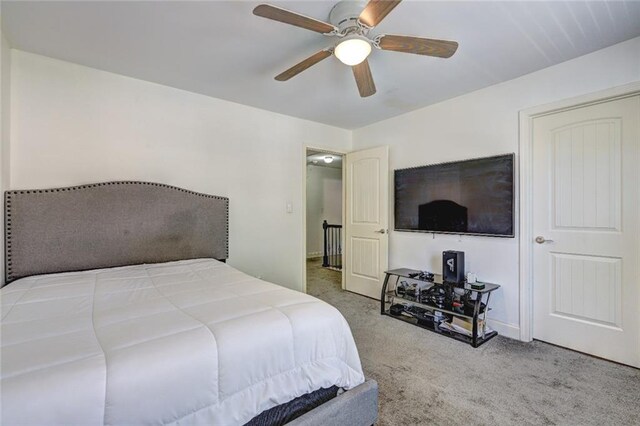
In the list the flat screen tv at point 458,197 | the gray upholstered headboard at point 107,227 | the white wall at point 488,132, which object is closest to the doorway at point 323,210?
the white wall at point 488,132

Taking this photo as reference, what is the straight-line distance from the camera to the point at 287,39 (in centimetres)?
217

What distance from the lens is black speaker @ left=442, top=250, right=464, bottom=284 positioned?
2949mm

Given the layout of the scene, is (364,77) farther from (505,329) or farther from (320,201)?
(320,201)

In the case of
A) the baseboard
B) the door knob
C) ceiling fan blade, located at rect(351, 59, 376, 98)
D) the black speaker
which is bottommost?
the baseboard

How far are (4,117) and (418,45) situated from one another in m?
2.90

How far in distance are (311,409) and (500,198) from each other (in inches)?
99.4

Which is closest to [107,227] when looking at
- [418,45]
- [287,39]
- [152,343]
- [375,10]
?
[152,343]

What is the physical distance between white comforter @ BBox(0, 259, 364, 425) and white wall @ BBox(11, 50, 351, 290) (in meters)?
1.29

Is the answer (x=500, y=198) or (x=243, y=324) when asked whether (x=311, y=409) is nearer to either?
(x=243, y=324)

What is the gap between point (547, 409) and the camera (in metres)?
1.77

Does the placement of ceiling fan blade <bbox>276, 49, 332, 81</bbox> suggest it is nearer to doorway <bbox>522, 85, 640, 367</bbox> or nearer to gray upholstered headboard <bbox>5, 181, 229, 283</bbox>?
gray upholstered headboard <bbox>5, 181, 229, 283</bbox>

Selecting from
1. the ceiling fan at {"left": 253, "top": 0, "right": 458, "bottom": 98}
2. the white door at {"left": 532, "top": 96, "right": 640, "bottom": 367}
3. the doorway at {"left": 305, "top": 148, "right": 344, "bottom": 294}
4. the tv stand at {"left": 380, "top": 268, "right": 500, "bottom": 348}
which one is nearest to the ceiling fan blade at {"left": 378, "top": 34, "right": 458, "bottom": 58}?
the ceiling fan at {"left": 253, "top": 0, "right": 458, "bottom": 98}

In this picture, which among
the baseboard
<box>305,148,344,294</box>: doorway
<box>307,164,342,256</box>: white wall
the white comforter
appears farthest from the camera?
<box>307,164,342,256</box>: white wall

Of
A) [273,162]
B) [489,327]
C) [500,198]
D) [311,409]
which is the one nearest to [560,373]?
[489,327]
